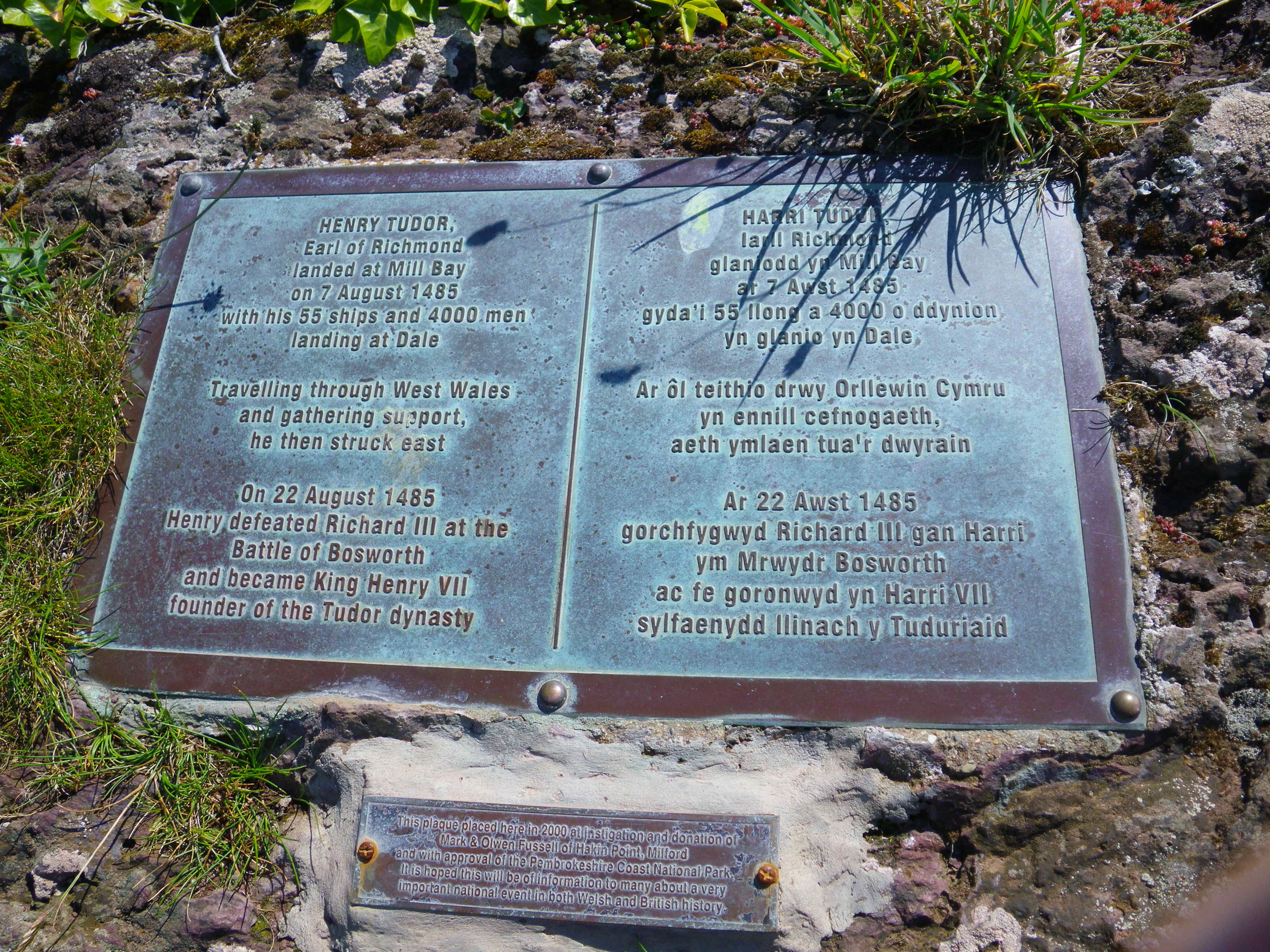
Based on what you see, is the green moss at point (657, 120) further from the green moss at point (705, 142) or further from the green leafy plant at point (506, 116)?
the green leafy plant at point (506, 116)

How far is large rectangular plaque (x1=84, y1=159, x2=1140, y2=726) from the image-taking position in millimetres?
1935

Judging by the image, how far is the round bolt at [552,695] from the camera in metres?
1.94

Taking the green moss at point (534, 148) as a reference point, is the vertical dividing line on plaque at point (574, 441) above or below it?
below

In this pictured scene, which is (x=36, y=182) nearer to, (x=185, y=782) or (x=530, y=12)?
(x=530, y=12)

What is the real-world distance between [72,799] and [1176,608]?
9.17 ft

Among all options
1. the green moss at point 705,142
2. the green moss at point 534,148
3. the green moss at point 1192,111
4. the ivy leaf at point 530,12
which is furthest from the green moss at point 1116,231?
the ivy leaf at point 530,12

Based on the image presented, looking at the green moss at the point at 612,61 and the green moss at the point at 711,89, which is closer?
the green moss at the point at 711,89

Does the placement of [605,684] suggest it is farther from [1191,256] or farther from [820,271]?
[1191,256]

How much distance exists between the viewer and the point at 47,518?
7.43 ft

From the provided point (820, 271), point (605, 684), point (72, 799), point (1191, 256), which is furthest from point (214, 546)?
point (1191, 256)

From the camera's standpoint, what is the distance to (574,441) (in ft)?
7.13

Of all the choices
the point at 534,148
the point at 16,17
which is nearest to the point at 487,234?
the point at 534,148

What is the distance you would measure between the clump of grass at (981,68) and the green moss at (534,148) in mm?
684

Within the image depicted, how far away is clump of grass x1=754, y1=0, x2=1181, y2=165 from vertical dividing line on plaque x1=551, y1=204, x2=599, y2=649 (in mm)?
864
